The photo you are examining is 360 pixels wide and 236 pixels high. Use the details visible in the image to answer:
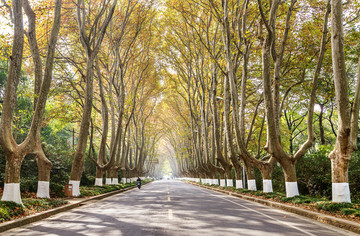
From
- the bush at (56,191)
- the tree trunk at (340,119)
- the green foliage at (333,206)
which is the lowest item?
the bush at (56,191)

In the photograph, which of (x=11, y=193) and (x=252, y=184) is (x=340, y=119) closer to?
(x=252, y=184)

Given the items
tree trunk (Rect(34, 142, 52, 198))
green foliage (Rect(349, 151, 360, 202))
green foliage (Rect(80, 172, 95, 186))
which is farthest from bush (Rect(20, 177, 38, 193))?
green foliage (Rect(349, 151, 360, 202))

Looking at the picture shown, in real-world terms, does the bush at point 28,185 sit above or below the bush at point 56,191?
above

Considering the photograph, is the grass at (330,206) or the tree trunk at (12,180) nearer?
the grass at (330,206)

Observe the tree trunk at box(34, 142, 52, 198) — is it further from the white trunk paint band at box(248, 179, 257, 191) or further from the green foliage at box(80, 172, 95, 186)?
the green foliage at box(80, 172, 95, 186)

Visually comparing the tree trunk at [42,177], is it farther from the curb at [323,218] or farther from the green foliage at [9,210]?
the curb at [323,218]

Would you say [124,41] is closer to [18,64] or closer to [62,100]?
[62,100]

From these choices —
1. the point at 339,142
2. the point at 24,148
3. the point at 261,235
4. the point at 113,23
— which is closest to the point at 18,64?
the point at 24,148

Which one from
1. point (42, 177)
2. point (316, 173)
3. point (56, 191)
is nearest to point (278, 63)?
point (316, 173)

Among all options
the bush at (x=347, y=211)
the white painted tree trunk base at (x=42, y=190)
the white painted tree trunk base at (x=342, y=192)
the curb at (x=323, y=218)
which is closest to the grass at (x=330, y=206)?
the bush at (x=347, y=211)

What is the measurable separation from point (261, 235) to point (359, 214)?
11.2 ft

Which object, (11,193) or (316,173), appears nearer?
(11,193)

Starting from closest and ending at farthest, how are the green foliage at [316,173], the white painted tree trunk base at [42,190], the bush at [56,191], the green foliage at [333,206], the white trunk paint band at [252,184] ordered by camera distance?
the green foliage at [333,206] → the white painted tree trunk base at [42,190] → the bush at [56,191] → the green foliage at [316,173] → the white trunk paint band at [252,184]

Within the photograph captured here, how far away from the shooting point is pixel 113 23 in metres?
22.5
